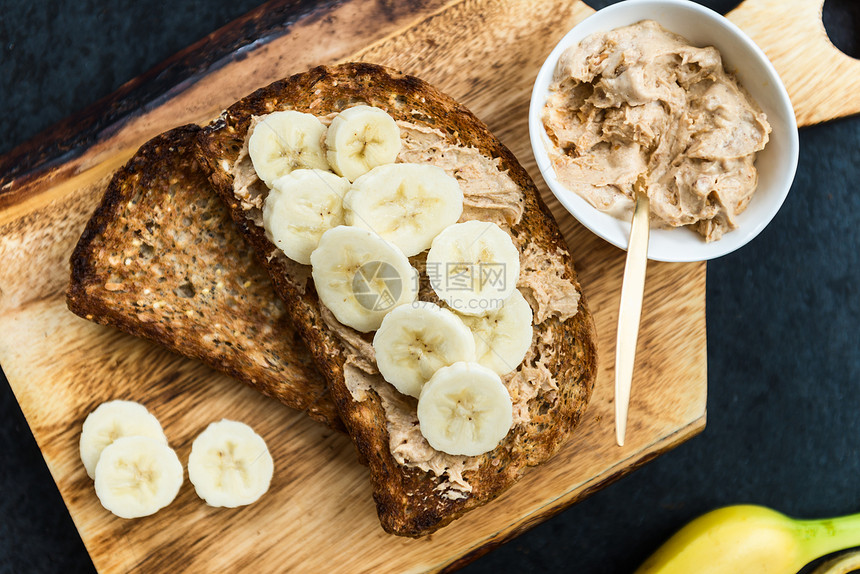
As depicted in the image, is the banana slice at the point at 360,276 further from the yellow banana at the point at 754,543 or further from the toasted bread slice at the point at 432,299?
the yellow banana at the point at 754,543

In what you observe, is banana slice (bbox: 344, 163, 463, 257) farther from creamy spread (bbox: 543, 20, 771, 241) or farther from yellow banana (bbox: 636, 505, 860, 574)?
yellow banana (bbox: 636, 505, 860, 574)

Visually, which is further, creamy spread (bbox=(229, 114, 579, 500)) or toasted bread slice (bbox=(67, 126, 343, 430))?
toasted bread slice (bbox=(67, 126, 343, 430))

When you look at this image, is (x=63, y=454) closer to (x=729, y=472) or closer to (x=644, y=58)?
(x=644, y=58)

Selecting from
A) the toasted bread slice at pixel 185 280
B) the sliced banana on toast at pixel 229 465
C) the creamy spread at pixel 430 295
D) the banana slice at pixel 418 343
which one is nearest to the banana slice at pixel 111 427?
the sliced banana on toast at pixel 229 465

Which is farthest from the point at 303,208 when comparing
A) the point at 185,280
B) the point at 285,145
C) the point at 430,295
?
the point at 185,280

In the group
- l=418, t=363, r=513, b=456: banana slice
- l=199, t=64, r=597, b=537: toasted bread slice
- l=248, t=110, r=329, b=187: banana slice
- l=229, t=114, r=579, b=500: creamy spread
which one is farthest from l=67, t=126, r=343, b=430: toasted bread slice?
l=418, t=363, r=513, b=456: banana slice
